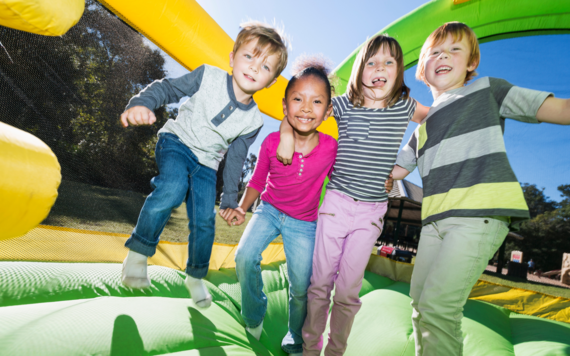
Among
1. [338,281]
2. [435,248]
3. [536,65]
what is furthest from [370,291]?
[536,65]

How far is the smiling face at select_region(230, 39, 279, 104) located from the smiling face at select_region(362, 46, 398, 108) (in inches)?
15.9

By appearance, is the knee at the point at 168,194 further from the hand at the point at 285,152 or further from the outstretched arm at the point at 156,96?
the hand at the point at 285,152

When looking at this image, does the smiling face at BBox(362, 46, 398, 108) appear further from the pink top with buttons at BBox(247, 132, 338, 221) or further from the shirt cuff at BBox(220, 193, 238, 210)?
the shirt cuff at BBox(220, 193, 238, 210)

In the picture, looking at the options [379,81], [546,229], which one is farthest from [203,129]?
[546,229]

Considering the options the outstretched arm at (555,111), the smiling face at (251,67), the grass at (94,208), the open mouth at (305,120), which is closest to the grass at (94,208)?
the grass at (94,208)

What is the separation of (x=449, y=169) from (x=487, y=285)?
144cm

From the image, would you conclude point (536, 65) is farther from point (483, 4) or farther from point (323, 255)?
point (323, 255)

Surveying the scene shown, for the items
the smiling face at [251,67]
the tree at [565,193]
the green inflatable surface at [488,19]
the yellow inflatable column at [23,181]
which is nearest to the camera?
the yellow inflatable column at [23,181]

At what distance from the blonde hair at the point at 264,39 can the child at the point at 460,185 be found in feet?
2.00

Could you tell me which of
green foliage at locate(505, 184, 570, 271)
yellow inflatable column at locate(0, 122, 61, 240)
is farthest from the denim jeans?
green foliage at locate(505, 184, 570, 271)

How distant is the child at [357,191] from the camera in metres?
1.18

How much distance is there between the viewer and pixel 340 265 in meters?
1.20

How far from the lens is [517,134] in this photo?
219 centimetres

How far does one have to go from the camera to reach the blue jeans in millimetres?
995
